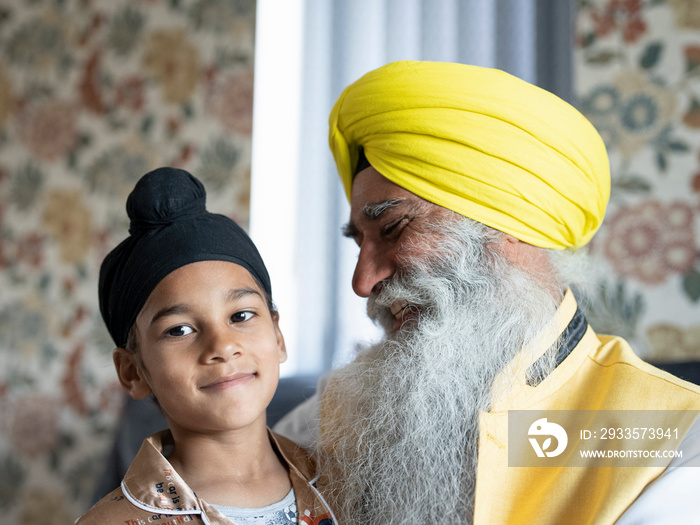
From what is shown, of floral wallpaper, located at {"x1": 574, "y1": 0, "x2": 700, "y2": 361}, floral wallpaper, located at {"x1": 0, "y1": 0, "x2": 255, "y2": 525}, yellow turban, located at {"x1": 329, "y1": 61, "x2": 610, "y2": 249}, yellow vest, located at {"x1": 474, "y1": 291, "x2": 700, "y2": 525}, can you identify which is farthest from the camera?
floral wallpaper, located at {"x1": 0, "y1": 0, "x2": 255, "y2": 525}

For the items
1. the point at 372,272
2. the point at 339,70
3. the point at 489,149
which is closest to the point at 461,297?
the point at 372,272

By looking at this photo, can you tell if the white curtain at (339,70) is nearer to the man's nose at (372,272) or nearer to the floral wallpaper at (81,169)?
the floral wallpaper at (81,169)

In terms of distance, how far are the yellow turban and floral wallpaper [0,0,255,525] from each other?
1.42 meters

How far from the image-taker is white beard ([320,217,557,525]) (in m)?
1.09

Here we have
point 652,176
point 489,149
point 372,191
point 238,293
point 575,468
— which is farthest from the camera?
point 652,176

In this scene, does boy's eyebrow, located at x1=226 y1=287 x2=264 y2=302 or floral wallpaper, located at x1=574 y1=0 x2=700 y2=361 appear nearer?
boy's eyebrow, located at x1=226 y1=287 x2=264 y2=302

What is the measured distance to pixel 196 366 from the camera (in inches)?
39.8

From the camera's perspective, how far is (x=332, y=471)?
118cm

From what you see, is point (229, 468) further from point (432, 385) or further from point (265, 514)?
point (432, 385)

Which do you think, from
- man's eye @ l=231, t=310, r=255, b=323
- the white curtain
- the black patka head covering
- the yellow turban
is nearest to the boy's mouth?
man's eye @ l=231, t=310, r=255, b=323

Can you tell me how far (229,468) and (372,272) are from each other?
0.47 m

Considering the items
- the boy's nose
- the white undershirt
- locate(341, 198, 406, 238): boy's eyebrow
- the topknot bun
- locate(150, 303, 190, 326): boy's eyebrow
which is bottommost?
the white undershirt

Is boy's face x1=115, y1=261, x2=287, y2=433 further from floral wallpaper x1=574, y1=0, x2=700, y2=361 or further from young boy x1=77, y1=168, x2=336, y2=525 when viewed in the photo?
floral wallpaper x1=574, y1=0, x2=700, y2=361

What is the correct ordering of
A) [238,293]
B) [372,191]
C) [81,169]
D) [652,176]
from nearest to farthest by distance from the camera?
[238,293] → [372,191] → [652,176] → [81,169]
